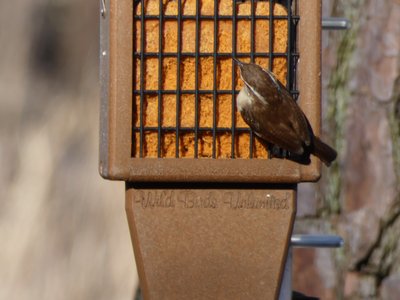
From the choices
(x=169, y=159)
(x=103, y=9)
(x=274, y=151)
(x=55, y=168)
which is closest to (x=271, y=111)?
(x=274, y=151)

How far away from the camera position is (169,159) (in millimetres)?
3748

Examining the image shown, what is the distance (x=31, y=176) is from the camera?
5.18m

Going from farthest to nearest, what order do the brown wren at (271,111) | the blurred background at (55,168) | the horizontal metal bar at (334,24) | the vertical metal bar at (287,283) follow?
the blurred background at (55,168)
the horizontal metal bar at (334,24)
the vertical metal bar at (287,283)
the brown wren at (271,111)

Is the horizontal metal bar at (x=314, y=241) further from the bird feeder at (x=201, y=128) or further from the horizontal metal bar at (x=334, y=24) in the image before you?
the horizontal metal bar at (x=334, y=24)

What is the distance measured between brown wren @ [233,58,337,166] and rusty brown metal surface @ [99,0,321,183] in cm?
7

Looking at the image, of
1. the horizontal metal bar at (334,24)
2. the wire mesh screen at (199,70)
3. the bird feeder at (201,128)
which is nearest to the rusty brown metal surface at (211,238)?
the bird feeder at (201,128)

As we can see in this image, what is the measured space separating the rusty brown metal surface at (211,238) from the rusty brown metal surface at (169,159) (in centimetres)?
6

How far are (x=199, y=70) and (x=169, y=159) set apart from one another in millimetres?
242

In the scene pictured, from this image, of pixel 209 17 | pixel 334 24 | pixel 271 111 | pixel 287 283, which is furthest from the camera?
pixel 334 24

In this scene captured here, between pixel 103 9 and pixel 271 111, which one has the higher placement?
pixel 103 9

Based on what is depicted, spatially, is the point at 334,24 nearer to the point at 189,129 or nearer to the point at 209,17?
the point at 209,17

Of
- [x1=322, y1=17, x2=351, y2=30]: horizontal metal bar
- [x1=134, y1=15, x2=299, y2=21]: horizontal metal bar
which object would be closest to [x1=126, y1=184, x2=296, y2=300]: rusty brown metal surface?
[x1=134, y1=15, x2=299, y2=21]: horizontal metal bar

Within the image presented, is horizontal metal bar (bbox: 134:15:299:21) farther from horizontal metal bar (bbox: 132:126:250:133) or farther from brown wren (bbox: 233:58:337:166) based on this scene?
horizontal metal bar (bbox: 132:126:250:133)

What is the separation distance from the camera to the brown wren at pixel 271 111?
12.1ft
